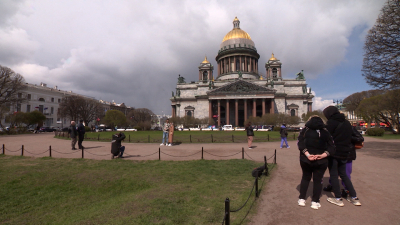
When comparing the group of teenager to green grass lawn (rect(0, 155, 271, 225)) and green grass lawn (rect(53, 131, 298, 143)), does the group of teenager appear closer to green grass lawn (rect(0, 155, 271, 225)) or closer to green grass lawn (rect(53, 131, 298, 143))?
green grass lawn (rect(0, 155, 271, 225))

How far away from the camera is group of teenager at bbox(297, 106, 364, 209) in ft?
16.0

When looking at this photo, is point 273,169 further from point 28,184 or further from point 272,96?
point 272,96

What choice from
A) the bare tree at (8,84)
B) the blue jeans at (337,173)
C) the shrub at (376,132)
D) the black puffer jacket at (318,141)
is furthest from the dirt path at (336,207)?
the bare tree at (8,84)

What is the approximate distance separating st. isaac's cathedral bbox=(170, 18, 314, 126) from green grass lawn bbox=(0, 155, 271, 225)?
1931 inches

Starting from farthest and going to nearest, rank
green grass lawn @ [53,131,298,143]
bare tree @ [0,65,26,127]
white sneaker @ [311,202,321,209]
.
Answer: bare tree @ [0,65,26,127]
green grass lawn @ [53,131,298,143]
white sneaker @ [311,202,321,209]

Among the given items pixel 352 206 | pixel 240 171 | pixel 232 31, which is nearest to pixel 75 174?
pixel 240 171

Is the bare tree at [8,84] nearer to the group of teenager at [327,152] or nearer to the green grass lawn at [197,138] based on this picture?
the green grass lawn at [197,138]

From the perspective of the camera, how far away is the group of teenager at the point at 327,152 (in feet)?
16.0

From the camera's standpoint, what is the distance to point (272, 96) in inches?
2277

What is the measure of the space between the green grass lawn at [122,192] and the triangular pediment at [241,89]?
5153cm

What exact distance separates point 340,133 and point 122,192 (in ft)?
21.3

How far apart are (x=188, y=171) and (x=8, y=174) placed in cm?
717

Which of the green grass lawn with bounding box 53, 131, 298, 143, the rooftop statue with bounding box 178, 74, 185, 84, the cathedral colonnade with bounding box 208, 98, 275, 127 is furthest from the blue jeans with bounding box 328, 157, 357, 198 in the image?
the rooftop statue with bounding box 178, 74, 185, 84

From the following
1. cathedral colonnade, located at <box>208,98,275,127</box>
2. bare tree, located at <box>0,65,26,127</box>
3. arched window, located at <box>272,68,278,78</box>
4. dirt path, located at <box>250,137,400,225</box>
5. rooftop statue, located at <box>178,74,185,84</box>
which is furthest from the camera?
rooftop statue, located at <box>178,74,185,84</box>
